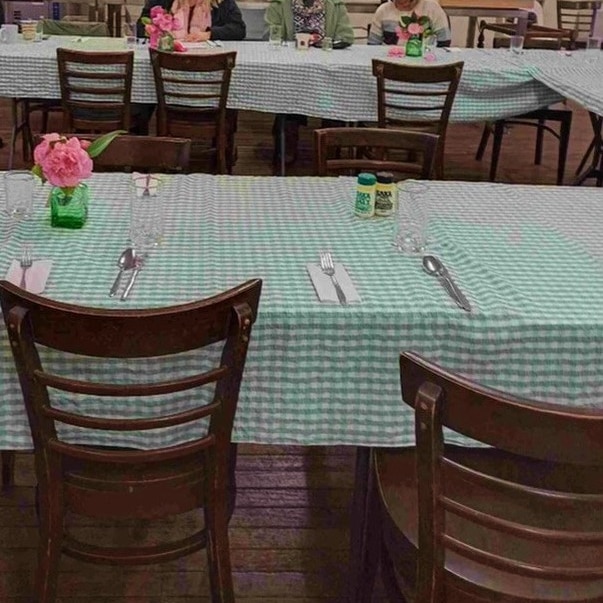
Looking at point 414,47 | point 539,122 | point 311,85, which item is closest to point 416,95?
point 311,85

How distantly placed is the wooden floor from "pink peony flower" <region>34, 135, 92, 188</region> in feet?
2.71

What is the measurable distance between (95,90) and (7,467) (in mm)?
2509

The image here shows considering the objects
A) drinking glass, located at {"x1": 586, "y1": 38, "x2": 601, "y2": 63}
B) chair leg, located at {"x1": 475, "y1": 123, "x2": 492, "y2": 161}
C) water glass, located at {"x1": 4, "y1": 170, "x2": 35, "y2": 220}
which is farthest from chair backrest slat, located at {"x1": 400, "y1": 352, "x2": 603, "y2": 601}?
chair leg, located at {"x1": 475, "y1": 123, "x2": 492, "y2": 161}

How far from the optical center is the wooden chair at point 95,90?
13.2 feet

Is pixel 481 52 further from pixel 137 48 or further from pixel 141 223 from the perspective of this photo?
pixel 141 223

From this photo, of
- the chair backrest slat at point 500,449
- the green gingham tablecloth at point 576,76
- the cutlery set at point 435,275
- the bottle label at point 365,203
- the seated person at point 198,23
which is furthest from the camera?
the seated person at point 198,23

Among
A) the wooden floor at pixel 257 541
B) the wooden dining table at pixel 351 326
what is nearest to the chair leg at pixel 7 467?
the wooden floor at pixel 257 541

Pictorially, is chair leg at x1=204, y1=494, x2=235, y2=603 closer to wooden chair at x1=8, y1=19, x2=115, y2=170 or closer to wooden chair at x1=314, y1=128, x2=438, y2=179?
wooden chair at x1=314, y1=128, x2=438, y2=179

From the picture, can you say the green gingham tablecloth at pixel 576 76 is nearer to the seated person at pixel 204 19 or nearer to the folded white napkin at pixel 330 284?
the seated person at pixel 204 19

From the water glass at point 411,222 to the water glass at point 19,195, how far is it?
867 millimetres

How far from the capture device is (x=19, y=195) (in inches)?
77.9

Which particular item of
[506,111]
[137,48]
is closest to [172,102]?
[137,48]

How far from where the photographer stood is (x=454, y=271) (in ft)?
5.81

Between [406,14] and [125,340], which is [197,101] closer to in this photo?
[406,14]
